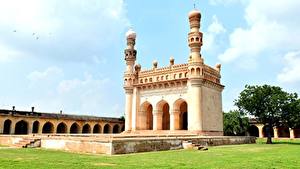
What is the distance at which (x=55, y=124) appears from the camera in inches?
1503

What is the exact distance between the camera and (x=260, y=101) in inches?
1168

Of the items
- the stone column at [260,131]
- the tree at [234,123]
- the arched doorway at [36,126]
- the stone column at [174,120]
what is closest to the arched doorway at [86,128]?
the arched doorway at [36,126]

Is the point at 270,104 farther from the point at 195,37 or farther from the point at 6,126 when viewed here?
the point at 6,126

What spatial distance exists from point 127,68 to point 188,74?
770 centimetres

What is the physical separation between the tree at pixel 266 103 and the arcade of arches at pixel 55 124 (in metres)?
21.0

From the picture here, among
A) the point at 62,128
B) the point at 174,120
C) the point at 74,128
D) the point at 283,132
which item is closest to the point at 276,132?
the point at 283,132

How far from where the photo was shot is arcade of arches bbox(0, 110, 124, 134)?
3412 centimetres

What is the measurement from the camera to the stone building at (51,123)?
112ft

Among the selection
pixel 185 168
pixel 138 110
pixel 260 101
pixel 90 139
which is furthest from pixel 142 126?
pixel 185 168

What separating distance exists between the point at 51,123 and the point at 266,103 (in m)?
25.8

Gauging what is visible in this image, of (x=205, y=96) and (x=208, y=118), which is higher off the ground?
(x=205, y=96)

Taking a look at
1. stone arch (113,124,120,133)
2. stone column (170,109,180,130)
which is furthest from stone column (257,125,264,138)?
stone column (170,109,180,130)

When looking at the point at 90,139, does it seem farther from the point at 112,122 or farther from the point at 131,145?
the point at 112,122

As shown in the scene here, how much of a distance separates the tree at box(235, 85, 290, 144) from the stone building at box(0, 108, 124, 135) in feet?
69.1
